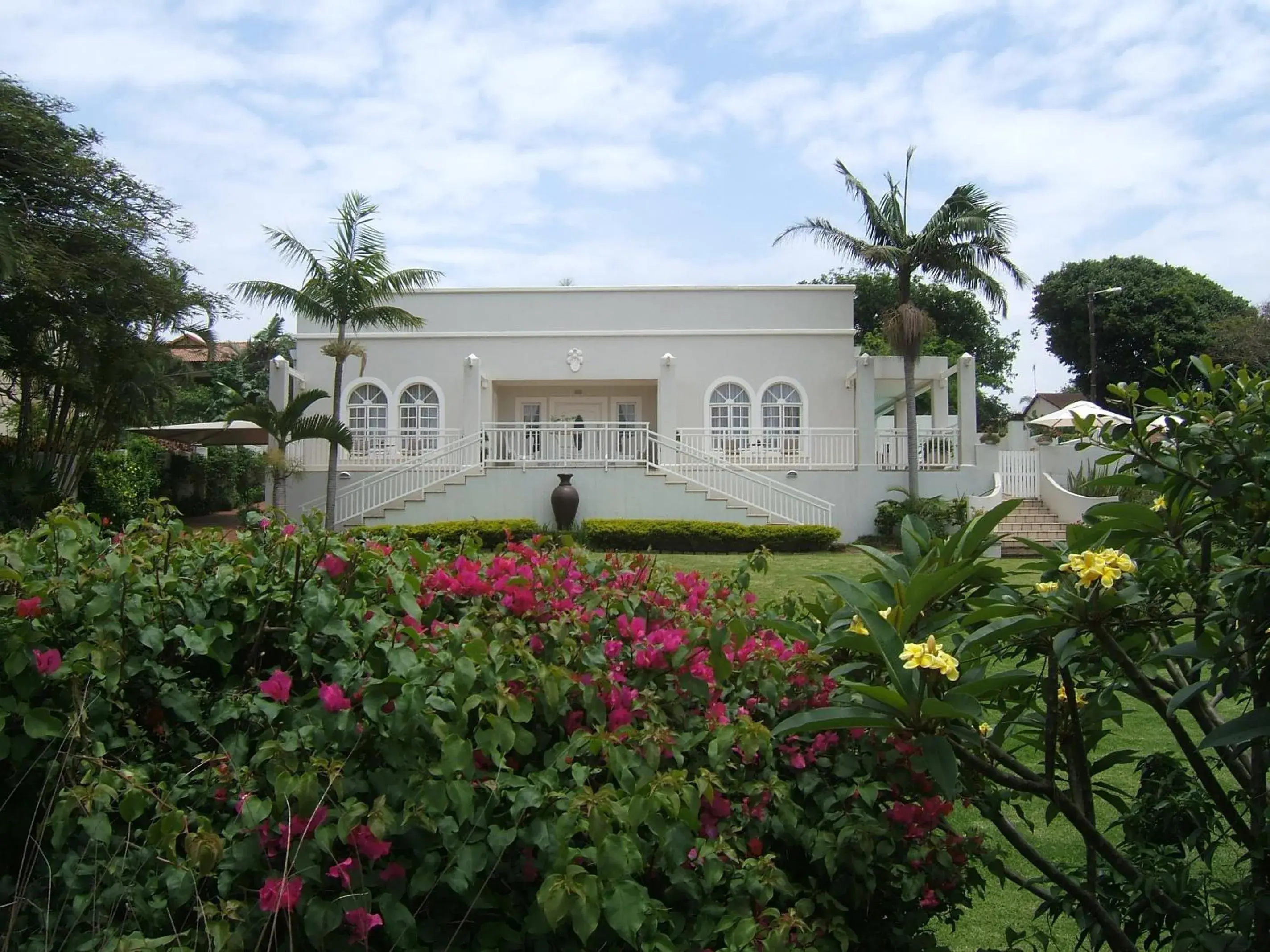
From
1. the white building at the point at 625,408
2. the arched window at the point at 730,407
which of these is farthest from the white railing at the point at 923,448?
the arched window at the point at 730,407

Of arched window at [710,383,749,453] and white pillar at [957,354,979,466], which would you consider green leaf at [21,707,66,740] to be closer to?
white pillar at [957,354,979,466]

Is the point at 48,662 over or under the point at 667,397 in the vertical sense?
under

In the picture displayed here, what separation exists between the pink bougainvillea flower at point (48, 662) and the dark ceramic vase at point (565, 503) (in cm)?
1501

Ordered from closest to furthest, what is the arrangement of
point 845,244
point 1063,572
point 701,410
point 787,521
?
1. point 1063,572
2. point 787,521
3. point 845,244
4. point 701,410

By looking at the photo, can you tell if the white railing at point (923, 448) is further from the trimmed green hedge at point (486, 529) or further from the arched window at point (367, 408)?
the arched window at point (367, 408)

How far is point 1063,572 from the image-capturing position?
1.97 meters

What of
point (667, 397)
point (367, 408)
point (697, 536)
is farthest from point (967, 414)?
point (367, 408)

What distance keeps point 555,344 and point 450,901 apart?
63.0 ft

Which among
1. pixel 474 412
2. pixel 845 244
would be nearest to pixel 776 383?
pixel 845 244

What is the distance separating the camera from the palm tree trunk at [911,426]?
1798 centimetres

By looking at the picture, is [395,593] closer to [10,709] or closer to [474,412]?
[10,709]

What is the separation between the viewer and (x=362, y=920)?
5.67 feet

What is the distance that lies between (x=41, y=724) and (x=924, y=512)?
16194mm

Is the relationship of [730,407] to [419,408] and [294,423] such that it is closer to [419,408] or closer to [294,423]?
[419,408]
